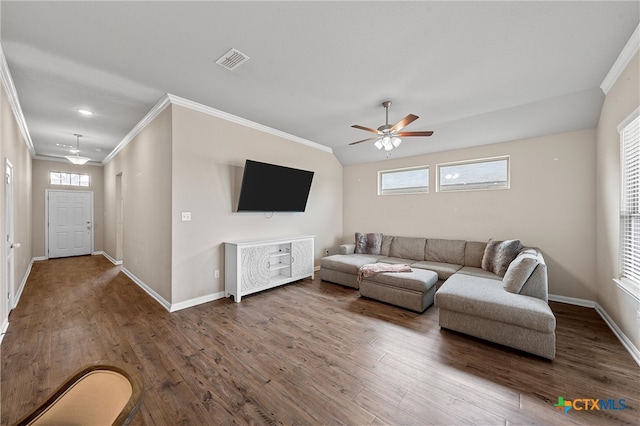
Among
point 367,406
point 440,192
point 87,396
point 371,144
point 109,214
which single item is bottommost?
point 367,406

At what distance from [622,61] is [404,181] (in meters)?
3.26

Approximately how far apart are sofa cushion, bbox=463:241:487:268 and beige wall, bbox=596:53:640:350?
133cm

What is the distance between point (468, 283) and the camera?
119 inches

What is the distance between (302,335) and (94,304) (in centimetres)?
313

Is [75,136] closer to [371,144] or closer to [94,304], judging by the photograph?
[94,304]

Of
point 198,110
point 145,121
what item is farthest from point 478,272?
point 145,121

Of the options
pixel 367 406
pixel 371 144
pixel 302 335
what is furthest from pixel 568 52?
pixel 302 335

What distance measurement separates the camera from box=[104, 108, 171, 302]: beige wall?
346 centimetres

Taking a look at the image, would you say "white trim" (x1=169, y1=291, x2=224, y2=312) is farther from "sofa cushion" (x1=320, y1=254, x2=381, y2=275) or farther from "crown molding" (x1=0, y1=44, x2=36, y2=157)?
"crown molding" (x1=0, y1=44, x2=36, y2=157)

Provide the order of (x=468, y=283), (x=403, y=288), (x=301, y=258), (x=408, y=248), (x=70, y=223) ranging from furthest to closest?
(x=70, y=223), (x=408, y=248), (x=301, y=258), (x=403, y=288), (x=468, y=283)

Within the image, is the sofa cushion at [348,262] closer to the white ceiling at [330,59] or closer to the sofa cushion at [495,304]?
the sofa cushion at [495,304]

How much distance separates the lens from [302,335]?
106 inches

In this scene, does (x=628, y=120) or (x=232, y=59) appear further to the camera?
(x=232, y=59)

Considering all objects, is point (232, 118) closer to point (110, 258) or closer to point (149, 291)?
point (149, 291)
